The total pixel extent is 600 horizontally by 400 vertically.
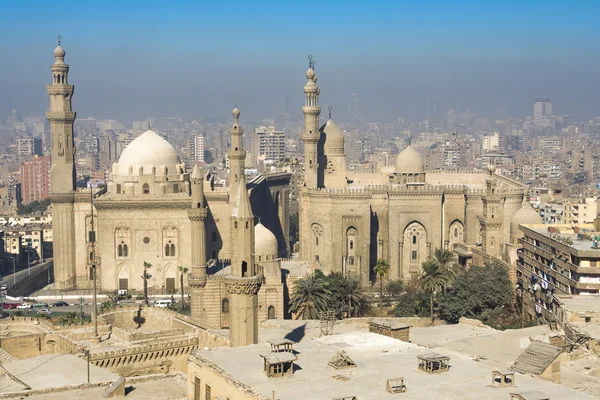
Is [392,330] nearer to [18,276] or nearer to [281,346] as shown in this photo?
[281,346]

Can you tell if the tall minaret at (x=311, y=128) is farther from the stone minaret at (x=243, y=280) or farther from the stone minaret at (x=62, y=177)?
the stone minaret at (x=243, y=280)

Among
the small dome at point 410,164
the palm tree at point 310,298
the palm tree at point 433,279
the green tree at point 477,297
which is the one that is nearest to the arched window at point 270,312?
the palm tree at point 310,298

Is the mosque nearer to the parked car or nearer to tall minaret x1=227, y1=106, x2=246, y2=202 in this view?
tall minaret x1=227, y1=106, x2=246, y2=202

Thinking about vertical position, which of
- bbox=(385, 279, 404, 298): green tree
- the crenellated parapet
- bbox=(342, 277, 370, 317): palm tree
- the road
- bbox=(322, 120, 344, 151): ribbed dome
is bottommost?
the road

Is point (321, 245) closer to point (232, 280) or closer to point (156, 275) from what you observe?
point (156, 275)

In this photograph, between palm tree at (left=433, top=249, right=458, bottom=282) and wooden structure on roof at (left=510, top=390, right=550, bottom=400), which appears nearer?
wooden structure on roof at (left=510, top=390, right=550, bottom=400)

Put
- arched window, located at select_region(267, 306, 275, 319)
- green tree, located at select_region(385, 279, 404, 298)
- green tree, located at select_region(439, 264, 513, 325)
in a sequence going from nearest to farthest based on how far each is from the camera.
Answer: green tree, located at select_region(439, 264, 513, 325)
arched window, located at select_region(267, 306, 275, 319)
green tree, located at select_region(385, 279, 404, 298)

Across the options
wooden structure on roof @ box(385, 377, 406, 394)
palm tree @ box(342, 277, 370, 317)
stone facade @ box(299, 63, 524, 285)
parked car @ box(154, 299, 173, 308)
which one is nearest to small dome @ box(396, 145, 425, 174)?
stone facade @ box(299, 63, 524, 285)
